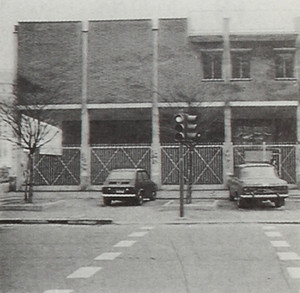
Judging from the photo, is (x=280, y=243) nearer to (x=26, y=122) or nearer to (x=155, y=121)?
(x=26, y=122)

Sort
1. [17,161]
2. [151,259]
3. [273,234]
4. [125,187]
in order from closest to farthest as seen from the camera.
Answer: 1. [151,259]
2. [273,234]
3. [125,187]
4. [17,161]

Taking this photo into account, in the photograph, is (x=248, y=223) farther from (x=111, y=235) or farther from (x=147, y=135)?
(x=147, y=135)

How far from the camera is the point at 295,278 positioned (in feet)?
23.1

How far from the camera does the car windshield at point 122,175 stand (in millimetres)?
18000

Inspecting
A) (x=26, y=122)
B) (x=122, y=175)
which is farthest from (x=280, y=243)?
A: (x=122, y=175)

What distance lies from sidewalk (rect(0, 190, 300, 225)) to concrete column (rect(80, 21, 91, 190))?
4341 millimetres

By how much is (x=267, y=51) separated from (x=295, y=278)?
15475 mm

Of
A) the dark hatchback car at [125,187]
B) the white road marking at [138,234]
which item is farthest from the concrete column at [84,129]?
the white road marking at [138,234]

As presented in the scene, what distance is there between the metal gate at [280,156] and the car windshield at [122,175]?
5.64 meters

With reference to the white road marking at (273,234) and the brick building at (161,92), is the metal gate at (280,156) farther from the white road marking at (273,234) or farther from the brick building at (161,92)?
the white road marking at (273,234)

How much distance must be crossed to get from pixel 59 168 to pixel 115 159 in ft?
6.34

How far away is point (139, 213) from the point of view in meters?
15.5

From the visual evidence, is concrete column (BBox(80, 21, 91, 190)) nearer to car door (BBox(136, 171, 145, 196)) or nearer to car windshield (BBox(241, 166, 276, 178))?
car door (BBox(136, 171, 145, 196))

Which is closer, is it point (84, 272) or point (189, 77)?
point (84, 272)
